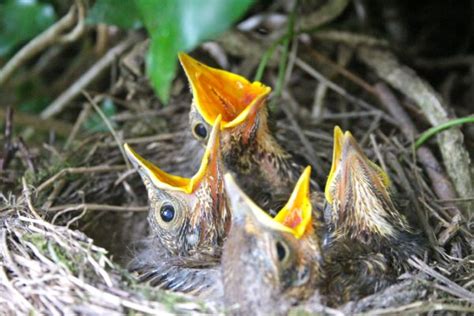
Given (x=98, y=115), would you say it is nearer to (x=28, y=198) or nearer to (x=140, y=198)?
(x=140, y=198)

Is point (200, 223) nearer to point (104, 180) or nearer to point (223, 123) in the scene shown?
point (223, 123)

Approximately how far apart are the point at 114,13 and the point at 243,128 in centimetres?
52

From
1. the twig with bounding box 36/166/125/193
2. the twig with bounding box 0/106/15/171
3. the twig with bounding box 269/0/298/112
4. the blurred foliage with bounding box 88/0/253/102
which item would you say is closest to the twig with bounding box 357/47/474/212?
the twig with bounding box 269/0/298/112

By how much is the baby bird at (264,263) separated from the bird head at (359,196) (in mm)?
250

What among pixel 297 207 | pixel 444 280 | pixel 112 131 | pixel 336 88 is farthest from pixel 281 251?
pixel 336 88

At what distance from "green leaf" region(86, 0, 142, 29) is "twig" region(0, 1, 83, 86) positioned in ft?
0.87

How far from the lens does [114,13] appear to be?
82.5 inches

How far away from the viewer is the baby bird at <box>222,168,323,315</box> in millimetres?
1487

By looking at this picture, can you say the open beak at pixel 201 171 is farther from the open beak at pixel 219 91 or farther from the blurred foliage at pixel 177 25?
the blurred foliage at pixel 177 25

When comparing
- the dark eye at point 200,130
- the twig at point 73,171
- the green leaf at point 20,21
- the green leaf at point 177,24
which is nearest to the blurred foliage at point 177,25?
the green leaf at point 177,24

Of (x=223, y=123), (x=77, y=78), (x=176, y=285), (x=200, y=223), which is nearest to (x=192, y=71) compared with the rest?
(x=223, y=123)

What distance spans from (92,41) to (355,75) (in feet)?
3.53

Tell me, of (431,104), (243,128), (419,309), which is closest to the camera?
(419,309)

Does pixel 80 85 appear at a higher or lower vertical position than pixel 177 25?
lower
